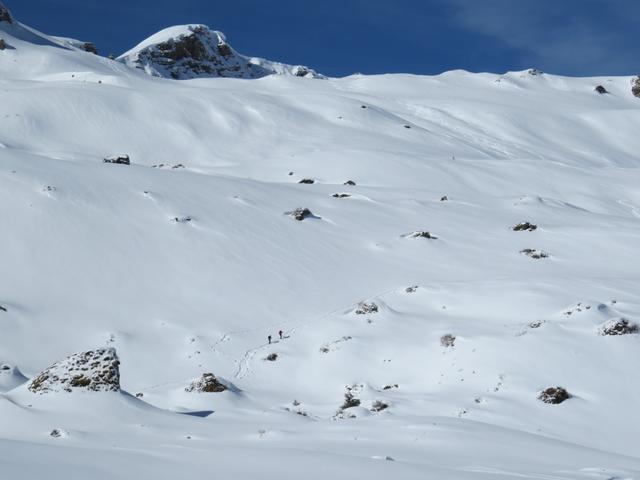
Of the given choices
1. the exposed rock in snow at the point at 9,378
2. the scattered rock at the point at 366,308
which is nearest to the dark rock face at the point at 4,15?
the scattered rock at the point at 366,308

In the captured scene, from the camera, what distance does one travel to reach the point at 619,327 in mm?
23516

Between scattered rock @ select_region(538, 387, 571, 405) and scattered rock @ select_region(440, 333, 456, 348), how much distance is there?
4.26 metres

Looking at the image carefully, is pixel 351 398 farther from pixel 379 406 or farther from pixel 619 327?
pixel 619 327

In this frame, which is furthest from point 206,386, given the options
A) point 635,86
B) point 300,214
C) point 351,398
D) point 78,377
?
point 635,86

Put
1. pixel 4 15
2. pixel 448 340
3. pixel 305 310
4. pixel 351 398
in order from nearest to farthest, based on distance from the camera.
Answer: pixel 351 398, pixel 448 340, pixel 305 310, pixel 4 15

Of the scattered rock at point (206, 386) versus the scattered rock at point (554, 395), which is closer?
the scattered rock at point (554, 395)

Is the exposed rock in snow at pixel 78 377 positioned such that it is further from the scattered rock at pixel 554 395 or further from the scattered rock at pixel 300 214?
the scattered rock at pixel 300 214

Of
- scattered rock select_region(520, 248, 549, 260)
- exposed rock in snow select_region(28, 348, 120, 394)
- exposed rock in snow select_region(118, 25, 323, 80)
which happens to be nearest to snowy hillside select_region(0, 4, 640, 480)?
exposed rock in snow select_region(28, 348, 120, 394)

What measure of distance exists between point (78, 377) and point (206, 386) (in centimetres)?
641

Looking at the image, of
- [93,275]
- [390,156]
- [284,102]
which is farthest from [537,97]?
[93,275]

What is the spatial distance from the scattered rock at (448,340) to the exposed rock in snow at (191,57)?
4382 inches

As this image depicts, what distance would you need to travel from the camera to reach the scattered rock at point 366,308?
92.9 feet

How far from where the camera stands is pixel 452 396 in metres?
21.7

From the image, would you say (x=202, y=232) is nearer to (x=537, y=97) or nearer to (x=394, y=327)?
(x=394, y=327)
